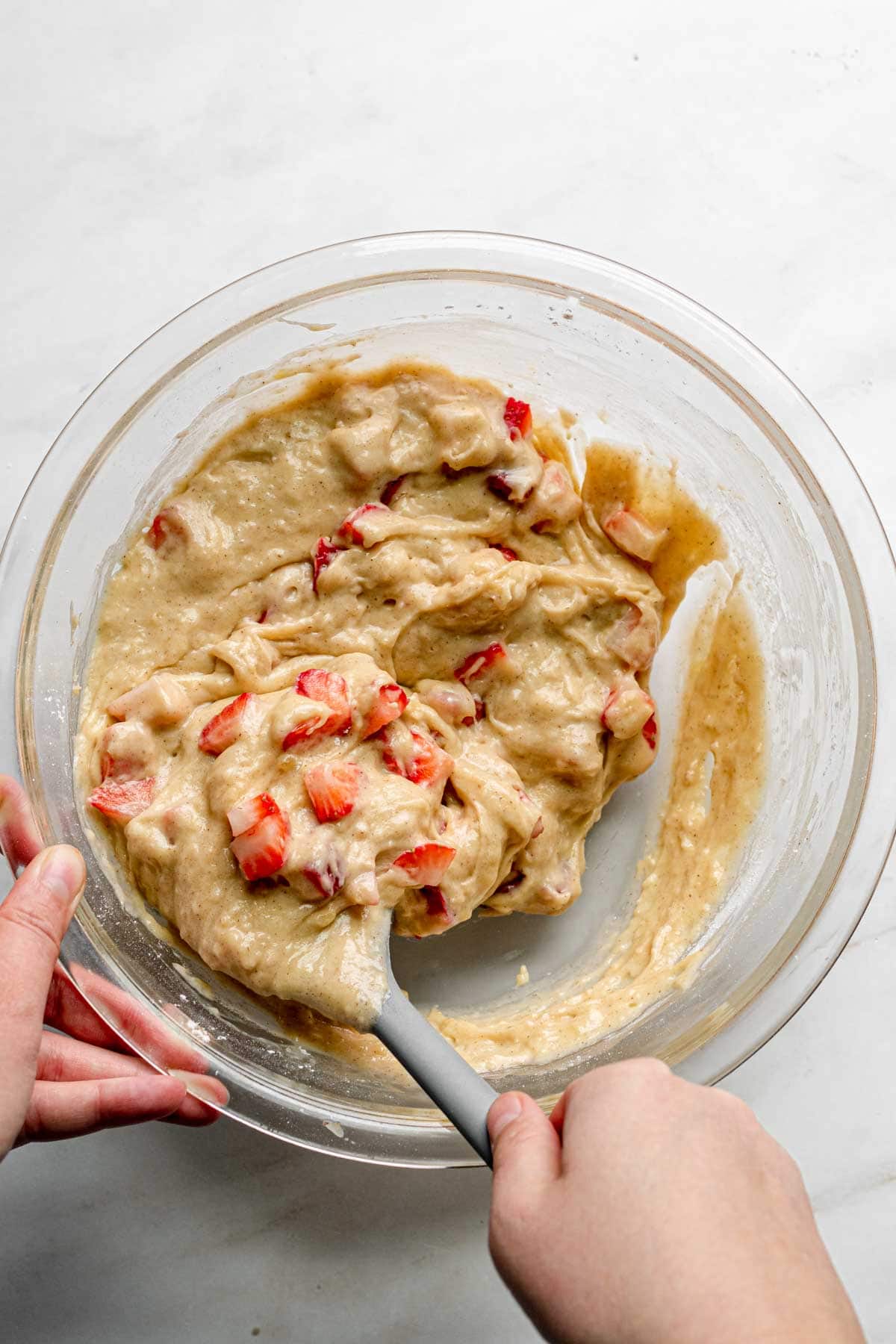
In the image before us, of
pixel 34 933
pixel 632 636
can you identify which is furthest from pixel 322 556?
pixel 34 933

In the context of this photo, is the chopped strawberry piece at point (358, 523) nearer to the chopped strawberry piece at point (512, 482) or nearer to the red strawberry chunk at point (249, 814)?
the chopped strawberry piece at point (512, 482)

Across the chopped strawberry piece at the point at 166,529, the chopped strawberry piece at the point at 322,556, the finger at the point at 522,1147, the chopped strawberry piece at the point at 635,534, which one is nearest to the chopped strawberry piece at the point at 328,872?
the finger at the point at 522,1147

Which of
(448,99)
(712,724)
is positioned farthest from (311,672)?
(448,99)

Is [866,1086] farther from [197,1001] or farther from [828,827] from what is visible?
[197,1001]

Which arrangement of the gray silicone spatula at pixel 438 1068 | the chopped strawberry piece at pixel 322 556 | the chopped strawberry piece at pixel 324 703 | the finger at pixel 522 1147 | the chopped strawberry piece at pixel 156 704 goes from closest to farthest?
the finger at pixel 522 1147 < the gray silicone spatula at pixel 438 1068 < the chopped strawberry piece at pixel 324 703 < the chopped strawberry piece at pixel 156 704 < the chopped strawberry piece at pixel 322 556

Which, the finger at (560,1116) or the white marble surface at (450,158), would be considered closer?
the finger at (560,1116)

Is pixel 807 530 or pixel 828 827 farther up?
pixel 807 530
